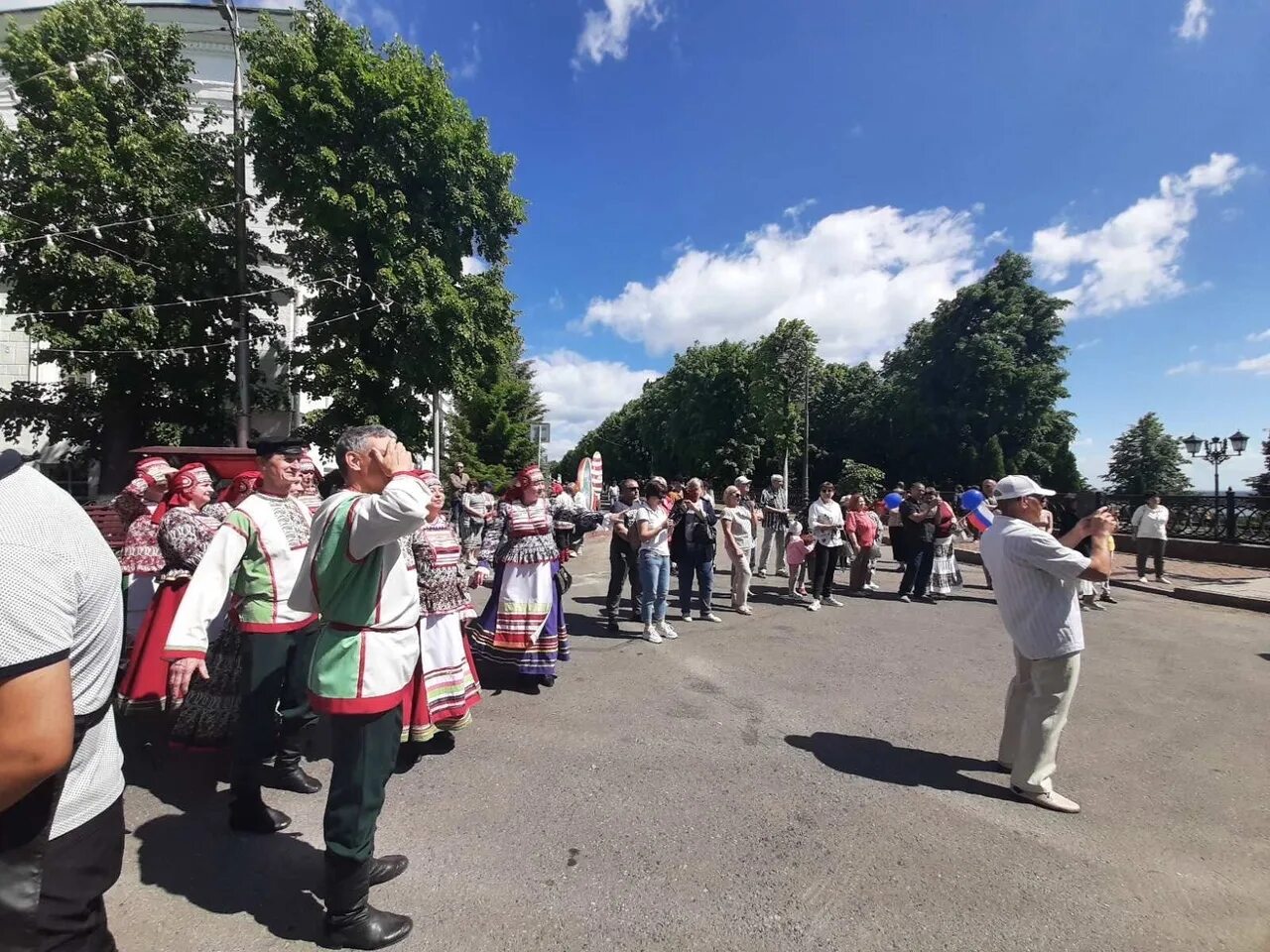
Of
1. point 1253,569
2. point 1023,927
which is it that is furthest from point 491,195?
point 1253,569

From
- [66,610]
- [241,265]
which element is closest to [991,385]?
[241,265]

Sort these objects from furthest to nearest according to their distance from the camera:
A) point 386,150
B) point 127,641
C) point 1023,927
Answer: point 386,150, point 127,641, point 1023,927

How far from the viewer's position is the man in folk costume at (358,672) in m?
2.14

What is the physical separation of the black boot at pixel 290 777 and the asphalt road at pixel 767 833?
0.07 meters

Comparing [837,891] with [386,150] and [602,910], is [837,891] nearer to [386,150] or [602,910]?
[602,910]

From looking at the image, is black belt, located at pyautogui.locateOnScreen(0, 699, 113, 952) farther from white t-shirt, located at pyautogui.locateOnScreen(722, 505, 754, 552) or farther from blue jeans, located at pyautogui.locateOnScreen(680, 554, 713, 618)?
white t-shirt, located at pyautogui.locateOnScreen(722, 505, 754, 552)

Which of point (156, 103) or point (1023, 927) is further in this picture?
point (156, 103)

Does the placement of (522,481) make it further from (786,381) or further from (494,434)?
(786,381)

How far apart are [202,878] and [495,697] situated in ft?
7.97

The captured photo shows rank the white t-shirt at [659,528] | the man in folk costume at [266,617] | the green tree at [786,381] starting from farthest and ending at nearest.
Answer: the green tree at [786,381]
the white t-shirt at [659,528]
the man in folk costume at [266,617]

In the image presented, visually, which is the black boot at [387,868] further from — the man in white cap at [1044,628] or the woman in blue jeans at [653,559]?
the woman in blue jeans at [653,559]

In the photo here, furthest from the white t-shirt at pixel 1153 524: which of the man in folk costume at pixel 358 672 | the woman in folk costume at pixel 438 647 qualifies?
the man in folk costume at pixel 358 672

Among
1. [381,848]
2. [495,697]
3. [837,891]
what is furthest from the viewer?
[495,697]

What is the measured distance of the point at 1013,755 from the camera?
370cm
